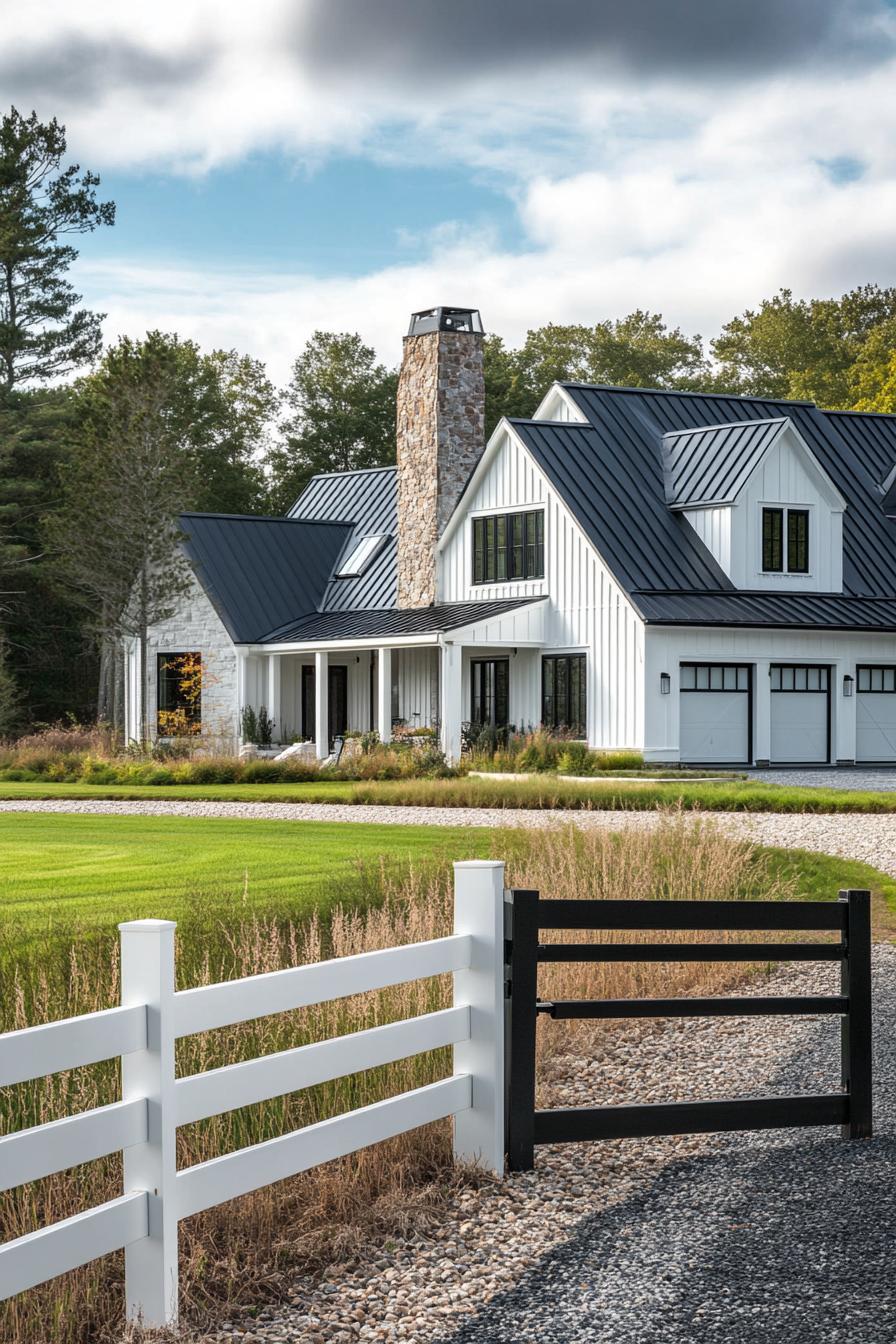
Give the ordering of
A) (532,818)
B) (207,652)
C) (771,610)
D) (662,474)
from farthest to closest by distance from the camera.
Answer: (207,652), (662,474), (771,610), (532,818)

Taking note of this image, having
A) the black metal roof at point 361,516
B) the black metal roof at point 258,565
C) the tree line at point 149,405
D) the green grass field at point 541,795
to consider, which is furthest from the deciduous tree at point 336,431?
the green grass field at point 541,795

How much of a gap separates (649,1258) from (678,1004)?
1392 millimetres

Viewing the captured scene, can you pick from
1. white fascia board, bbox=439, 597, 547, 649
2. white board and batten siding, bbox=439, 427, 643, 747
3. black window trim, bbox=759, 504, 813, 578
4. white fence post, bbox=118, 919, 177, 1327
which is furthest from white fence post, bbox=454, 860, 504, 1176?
black window trim, bbox=759, 504, 813, 578

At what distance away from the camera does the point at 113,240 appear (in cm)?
5291

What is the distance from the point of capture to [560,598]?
107ft

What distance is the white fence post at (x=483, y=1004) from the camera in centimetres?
638

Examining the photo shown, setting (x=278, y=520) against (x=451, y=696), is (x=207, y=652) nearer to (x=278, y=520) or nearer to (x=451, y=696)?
(x=278, y=520)

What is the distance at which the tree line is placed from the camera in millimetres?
36094

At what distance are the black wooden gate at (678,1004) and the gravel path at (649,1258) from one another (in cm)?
15

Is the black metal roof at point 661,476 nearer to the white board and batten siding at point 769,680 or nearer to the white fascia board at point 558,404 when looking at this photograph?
the white fascia board at point 558,404

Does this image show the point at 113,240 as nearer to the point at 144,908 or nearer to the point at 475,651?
the point at 475,651

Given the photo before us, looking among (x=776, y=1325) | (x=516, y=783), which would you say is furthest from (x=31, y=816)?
(x=776, y=1325)

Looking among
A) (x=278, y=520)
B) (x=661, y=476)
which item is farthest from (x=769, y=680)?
(x=278, y=520)

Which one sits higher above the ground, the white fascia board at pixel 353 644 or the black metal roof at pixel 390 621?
the black metal roof at pixel 390 621
